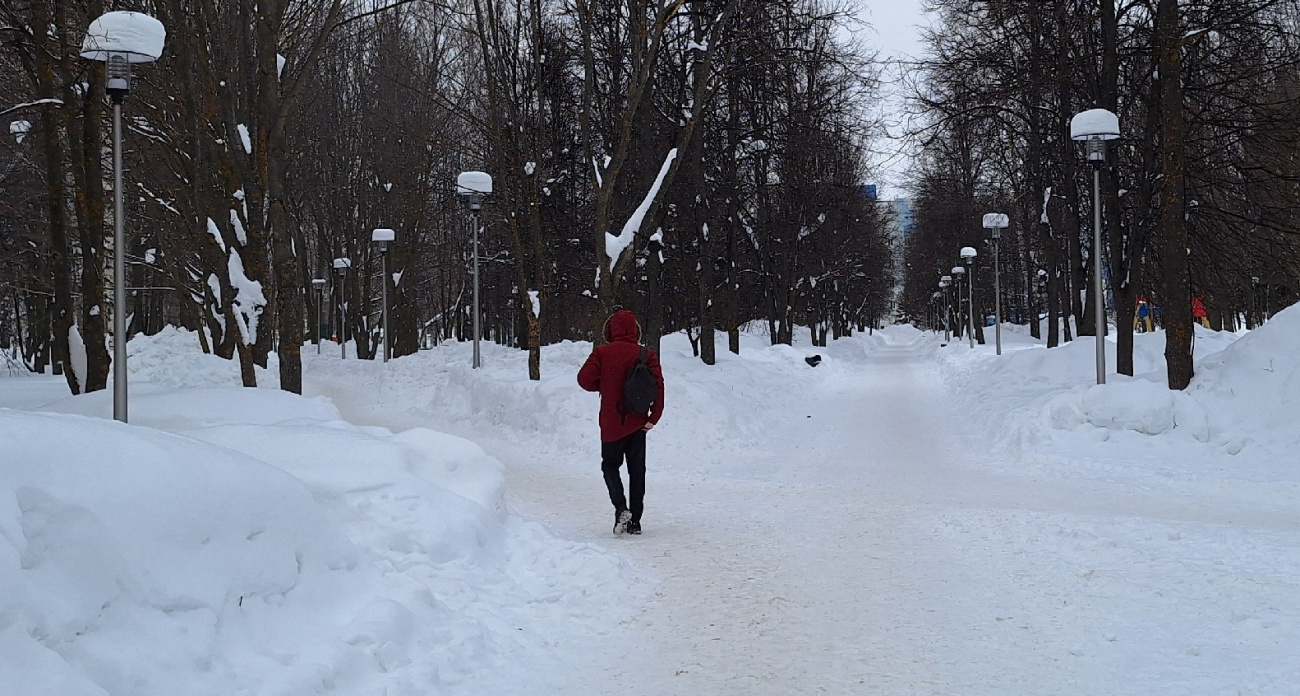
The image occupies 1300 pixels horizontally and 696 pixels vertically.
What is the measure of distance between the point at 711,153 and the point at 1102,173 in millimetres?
10152

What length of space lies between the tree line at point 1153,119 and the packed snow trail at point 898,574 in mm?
5780

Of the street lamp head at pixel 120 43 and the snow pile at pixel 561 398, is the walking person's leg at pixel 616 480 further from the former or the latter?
the street lamp head at pixel 120 43

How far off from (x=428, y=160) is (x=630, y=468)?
2694cm

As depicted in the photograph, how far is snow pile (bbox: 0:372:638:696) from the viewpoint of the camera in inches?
149

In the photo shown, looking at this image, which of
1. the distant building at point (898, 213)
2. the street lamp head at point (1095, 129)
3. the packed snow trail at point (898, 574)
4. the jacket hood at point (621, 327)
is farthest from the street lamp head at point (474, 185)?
the distant building at point (898, 213)

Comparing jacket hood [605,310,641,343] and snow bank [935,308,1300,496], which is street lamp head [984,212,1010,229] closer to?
snow bank [935,308,1300,496]

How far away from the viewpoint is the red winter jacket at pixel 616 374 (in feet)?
28.7

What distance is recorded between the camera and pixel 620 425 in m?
8.73

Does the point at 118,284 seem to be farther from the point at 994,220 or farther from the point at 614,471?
the point at 994,220

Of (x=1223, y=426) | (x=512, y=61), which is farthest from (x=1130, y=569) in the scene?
(x=512, y=61)

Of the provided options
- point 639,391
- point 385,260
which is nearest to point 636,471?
point 639,391

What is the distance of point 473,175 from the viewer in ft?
66.4

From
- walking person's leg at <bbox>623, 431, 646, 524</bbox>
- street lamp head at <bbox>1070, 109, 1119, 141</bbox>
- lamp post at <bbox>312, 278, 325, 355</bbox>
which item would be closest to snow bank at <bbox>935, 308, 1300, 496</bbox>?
street lamp head at <bbox>1070, 109, 1119, 141</bbox>

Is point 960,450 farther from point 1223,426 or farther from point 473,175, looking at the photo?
point 473,175
